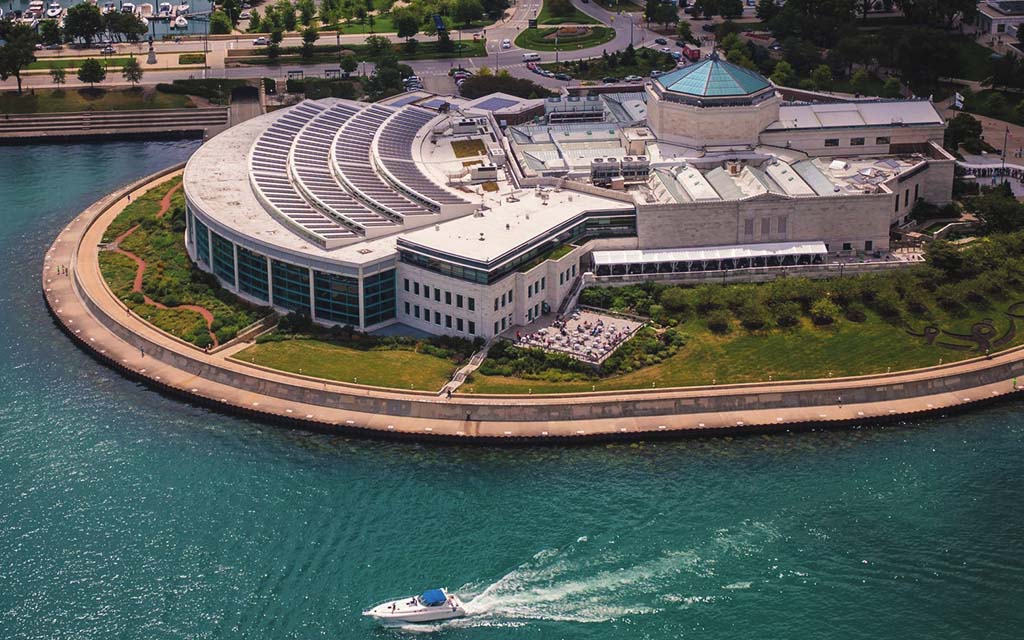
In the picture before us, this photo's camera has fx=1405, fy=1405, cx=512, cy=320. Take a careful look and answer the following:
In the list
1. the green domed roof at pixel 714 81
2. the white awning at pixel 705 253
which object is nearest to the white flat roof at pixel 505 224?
the white awning at pixel 705 253

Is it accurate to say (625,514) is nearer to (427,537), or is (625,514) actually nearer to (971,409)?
(427,537)

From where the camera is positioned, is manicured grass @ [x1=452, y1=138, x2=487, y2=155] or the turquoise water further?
manicured grass @ [x1=452, y1=138, x2=487, y2=155]

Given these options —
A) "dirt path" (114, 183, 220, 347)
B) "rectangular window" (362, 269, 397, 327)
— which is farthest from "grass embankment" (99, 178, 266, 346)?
"rectangular window" (362, 269, 397, 327)

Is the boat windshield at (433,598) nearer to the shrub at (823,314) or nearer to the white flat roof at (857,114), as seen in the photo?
the shrub at (823,314)

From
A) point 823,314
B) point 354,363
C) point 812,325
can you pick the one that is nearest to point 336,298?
point 354,363

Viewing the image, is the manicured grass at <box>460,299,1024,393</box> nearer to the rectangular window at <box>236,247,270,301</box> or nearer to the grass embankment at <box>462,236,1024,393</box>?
the grass embankment at <box>462,236,1024,393</box>
